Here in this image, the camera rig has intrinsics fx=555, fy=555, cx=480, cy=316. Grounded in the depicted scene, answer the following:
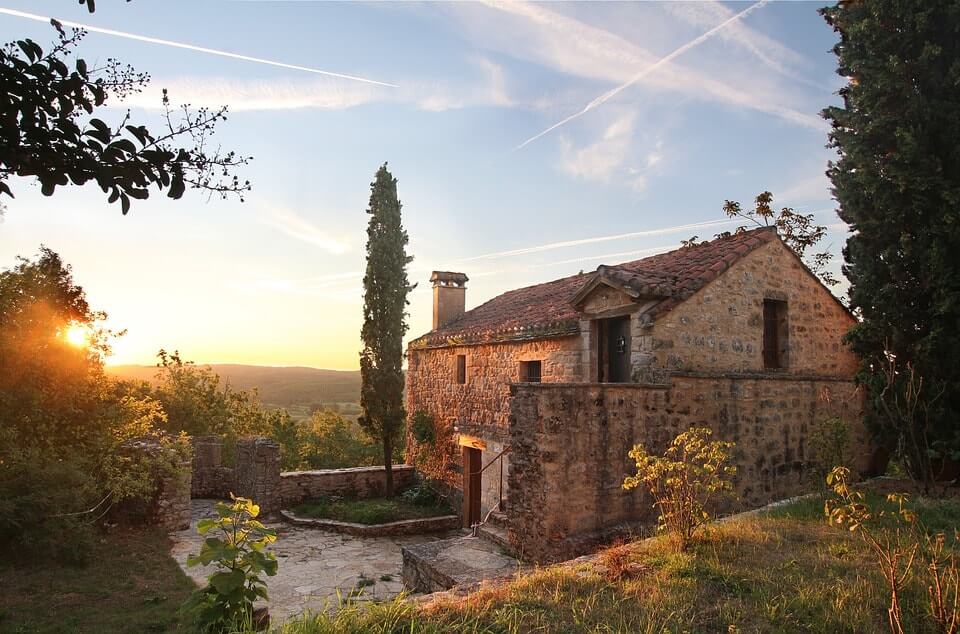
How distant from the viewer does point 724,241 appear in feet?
40.2

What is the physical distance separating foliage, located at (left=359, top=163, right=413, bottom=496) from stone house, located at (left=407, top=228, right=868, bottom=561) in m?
2.63

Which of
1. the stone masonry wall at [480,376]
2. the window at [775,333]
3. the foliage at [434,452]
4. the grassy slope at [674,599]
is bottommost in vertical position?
the foliage at [434,452]

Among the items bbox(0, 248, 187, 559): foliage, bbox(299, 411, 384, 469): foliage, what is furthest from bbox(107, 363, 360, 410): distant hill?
bbox(0, 248, 187, 559): foliage

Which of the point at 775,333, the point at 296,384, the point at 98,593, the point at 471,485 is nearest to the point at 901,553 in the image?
the point at 775,333

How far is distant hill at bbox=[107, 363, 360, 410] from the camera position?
177 ft

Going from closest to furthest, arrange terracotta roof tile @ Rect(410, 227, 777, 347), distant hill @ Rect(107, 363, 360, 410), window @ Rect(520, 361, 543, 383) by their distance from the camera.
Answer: terracotta roof tile @ Rect(410, 227, 777, 347)
window @ Rect(520, 361, 543, 383)
distant hill @ Rect(107, 363, 360, 410)

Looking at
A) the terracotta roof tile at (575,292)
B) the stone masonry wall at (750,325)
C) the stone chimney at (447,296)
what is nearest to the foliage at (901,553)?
the stone masonry wall at (750,325)

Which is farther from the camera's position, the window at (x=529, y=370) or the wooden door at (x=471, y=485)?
the wooden door at (x=471, y=485)

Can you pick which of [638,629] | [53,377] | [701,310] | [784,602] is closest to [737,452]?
[701,310]

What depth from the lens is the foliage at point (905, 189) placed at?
31.9 feet

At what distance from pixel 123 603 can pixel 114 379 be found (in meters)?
4.96

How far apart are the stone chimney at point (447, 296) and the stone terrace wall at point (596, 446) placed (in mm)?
9678

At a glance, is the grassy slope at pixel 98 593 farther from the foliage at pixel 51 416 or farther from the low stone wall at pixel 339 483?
the low stone wall at pixel 339 483

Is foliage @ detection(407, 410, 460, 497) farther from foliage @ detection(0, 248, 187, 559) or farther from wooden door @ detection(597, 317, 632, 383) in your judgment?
foliage @ detection(0, 248, 187, 559)
